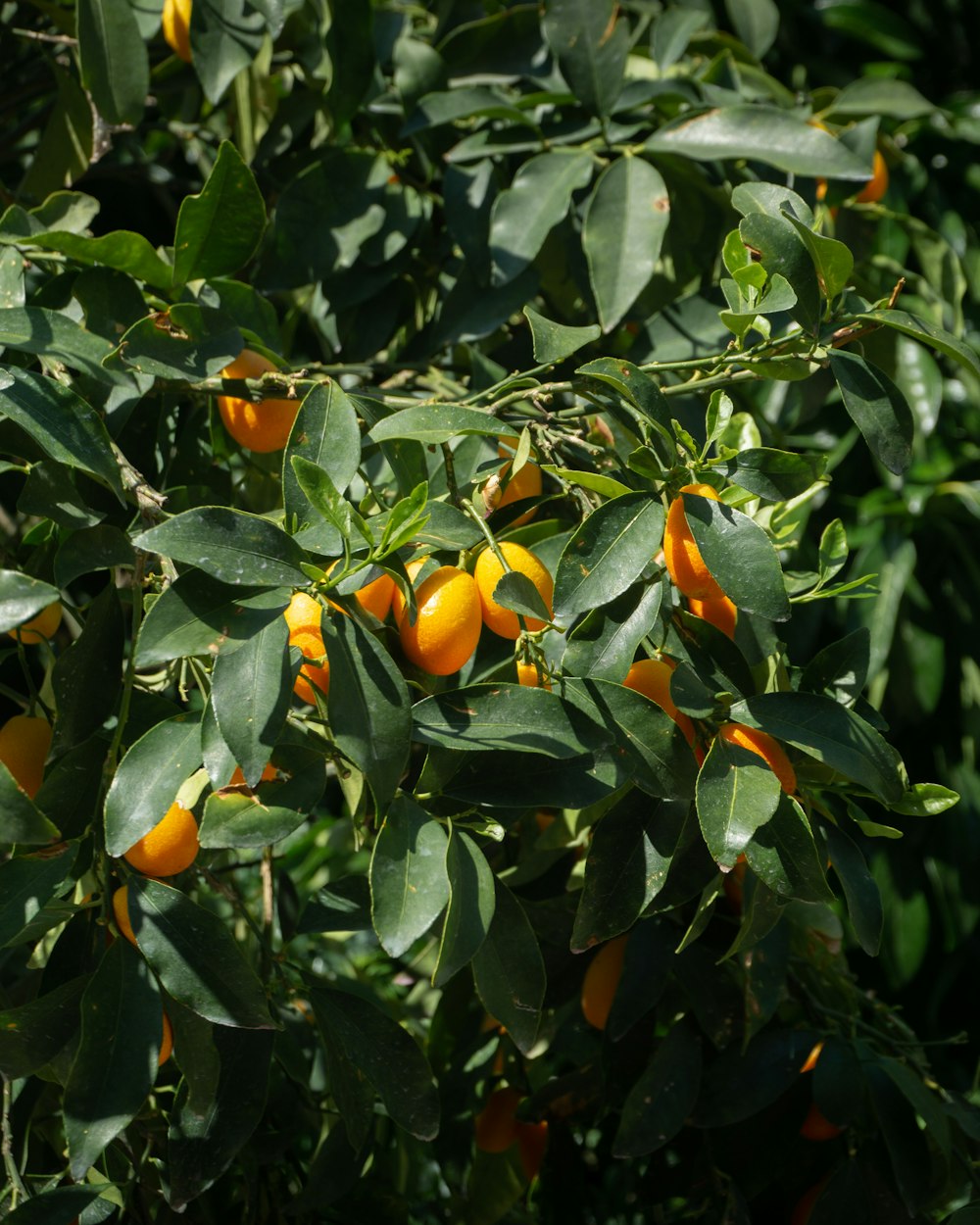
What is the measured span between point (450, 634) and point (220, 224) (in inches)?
10.7

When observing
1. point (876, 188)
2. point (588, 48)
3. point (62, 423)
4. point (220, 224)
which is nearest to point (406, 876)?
point (62, 423)

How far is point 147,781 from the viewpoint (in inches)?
18.6

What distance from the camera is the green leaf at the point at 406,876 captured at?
0.44 m

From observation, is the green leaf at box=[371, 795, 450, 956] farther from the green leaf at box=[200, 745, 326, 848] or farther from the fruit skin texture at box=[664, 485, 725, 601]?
the fruit skin texture at box=[664, 485, 725, 601]

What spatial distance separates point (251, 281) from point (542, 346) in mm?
337

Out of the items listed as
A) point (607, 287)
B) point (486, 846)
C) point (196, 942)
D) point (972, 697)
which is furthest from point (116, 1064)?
point (972, 697)

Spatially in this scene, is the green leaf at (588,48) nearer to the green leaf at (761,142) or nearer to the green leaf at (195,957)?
the green leaf at (761,142)

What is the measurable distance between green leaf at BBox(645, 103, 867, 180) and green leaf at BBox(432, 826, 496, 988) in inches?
19.4

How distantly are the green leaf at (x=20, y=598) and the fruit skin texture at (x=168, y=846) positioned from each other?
5.7 inches

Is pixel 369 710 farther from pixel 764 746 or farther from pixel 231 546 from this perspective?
pixel 764 746

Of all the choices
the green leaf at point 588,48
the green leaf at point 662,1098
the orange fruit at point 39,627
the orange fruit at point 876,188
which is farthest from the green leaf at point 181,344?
the orange fruit at point 876,188

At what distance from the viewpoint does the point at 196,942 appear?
0.51 metres

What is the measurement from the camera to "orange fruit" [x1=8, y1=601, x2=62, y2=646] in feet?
1.86

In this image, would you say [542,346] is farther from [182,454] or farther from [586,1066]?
[586,1066]
